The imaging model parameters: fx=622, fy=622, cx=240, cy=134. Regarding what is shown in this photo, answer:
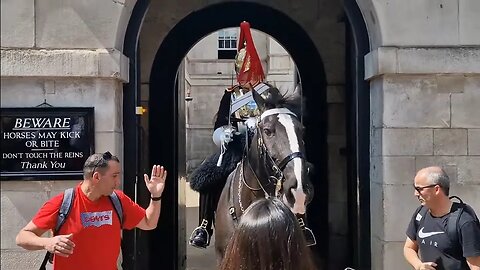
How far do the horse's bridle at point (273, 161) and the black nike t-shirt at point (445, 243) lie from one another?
1.07m

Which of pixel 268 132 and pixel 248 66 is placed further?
pixel 248 66

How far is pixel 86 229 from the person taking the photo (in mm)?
3709

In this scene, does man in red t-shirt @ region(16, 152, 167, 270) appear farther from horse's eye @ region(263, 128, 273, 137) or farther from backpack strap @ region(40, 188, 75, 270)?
horse's eye @ region(263, 128, 273, 137)

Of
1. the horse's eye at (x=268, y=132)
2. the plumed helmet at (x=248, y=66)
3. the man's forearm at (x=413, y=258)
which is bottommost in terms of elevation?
the man's forearm at (x=413, y=258)

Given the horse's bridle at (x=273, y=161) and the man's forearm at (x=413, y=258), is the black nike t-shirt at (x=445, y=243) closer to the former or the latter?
the man's forearm at (x=413, y=258)

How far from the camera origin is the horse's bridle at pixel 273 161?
446 centimetres

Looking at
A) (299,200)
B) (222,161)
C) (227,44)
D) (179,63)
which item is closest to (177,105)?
(179,63)

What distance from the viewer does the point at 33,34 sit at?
5141 mm

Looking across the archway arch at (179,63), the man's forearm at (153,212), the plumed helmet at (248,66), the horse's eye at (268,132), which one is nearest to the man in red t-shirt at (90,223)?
the man's forearm at (153,212)

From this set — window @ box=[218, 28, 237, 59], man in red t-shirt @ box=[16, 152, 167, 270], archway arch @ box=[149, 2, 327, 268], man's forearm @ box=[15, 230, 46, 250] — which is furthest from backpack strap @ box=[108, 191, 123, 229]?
window @ box=[218, 28, 237, 59]

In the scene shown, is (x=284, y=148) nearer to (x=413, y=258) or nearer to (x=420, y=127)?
Result: (x=413, y=258)

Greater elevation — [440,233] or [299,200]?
[299,200]

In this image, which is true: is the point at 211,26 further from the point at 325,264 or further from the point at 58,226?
the point at 58,226

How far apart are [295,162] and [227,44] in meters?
21.8
